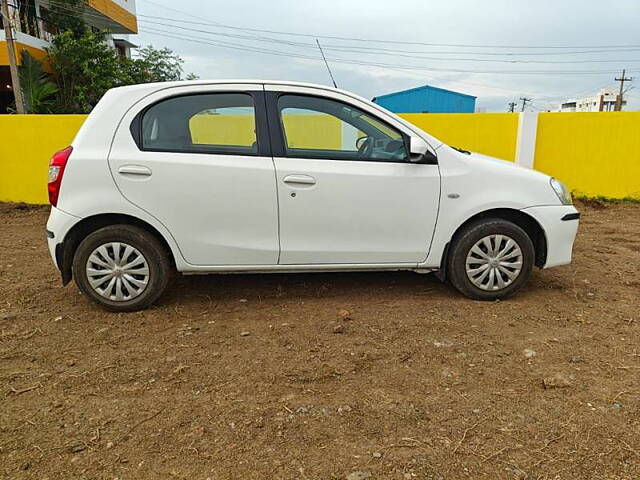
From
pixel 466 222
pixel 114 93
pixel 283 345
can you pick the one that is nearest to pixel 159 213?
pixel 114 93

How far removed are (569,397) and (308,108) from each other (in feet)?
8.64

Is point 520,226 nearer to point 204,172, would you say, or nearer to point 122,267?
point 204,172

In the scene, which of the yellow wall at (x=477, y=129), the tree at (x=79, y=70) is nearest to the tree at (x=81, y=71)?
the tree at (x=79, y=70)

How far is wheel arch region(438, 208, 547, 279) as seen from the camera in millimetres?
3836

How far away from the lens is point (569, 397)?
8.48 ft

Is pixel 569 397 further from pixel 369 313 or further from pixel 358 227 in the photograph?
pixel 358 227

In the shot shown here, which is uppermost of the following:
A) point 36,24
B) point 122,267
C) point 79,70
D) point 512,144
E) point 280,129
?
point 36,24

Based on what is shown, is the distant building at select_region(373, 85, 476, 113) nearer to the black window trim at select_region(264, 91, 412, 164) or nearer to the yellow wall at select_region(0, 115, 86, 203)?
the yellow wall at select_region(0, 115, 86, 203)

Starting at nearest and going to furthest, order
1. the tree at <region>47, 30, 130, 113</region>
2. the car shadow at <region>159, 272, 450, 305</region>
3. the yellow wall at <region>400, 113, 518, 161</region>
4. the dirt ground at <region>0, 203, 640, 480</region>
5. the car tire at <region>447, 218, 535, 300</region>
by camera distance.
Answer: the dirt ground at <region>0, 203, 640, 480</region> < the car tire at <region>447, 218, 535, 300</region> < the car shadow at <region>159, 272, 450, 305</region> < the yellow wall at <region>400, 113, 518, 161</region> < the tree at <region>47, 30, 130, 113</region>

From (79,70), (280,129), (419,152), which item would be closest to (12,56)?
(79,70)

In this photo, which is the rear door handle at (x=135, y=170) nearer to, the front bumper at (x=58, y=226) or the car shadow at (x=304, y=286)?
the front bumper at (x=58, y=226)

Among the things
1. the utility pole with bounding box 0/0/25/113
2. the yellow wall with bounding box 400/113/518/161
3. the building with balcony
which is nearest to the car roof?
the yellow wall with bounding box 400/113/518/161

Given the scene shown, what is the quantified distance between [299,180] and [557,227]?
81.6 inches

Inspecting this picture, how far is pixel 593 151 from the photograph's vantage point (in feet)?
27.7
